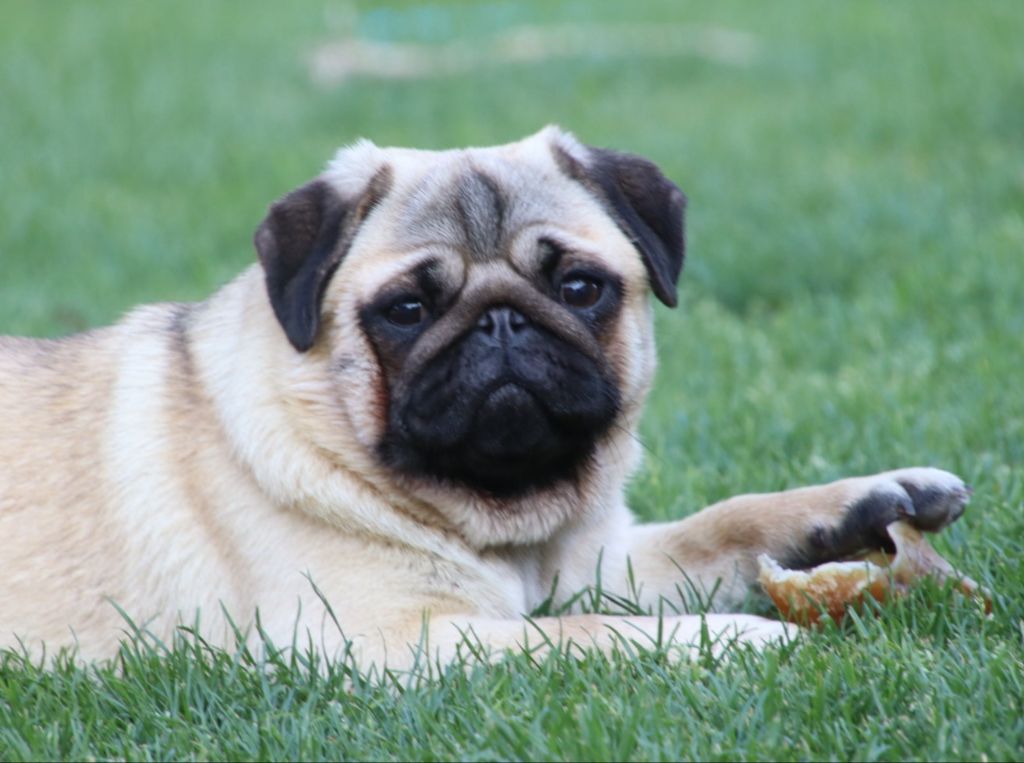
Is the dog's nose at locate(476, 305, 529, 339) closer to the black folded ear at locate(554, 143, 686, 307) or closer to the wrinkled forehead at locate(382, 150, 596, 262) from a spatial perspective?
the wrinkled forehead at locate(382, 150, 596, 262)

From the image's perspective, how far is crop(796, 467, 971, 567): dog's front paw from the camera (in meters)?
4.15

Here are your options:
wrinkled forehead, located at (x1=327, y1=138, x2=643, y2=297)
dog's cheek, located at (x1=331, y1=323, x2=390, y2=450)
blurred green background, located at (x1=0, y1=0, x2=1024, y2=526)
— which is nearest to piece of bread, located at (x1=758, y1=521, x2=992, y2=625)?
blurred green background, located at (x1=0, y1=0, x2=1024, y2=526)

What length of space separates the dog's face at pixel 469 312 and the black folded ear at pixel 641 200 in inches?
1.1

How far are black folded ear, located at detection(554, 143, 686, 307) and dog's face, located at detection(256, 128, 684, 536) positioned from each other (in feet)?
0.09

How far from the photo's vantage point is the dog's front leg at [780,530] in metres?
4.17

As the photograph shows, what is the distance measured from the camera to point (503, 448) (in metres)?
3.81

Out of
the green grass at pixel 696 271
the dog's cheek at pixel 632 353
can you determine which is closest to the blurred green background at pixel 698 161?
the green grass at pixel 696 271

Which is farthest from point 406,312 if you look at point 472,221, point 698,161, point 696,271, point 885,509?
point 698,161

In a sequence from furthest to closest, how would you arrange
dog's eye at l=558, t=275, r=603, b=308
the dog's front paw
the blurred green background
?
1. the blurred green background
2. the dog's front paw
3. dog's eye at l=558, t=275, r=603, b=308

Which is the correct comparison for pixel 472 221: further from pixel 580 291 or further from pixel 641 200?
pixel 641 200

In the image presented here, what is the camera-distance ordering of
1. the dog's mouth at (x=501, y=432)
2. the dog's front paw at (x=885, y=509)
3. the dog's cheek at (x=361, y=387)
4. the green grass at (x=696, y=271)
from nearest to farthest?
the green grass at (x=696, y=271), the dog's mouth at (x=501, y=432), the dog's cheek at (x=361, y=387), the dog's front paw at (x=885, y=509)

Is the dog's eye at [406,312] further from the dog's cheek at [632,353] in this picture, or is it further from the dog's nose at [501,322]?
the dog's cheek at [632,353]

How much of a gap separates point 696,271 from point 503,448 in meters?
4.55

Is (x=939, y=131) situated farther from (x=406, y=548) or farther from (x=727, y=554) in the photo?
(x=406, y=548)
